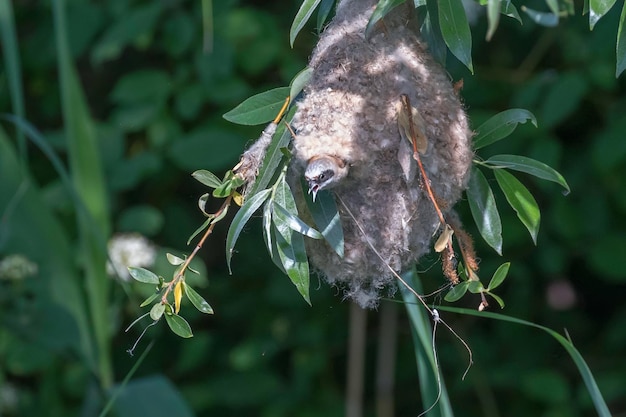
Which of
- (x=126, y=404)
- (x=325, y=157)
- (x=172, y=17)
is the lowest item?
(x=126, y=404)

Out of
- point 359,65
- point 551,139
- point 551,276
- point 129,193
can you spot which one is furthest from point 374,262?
point 129,193

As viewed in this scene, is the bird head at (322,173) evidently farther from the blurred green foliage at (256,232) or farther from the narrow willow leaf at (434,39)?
the blurred green foliage at (256,232)

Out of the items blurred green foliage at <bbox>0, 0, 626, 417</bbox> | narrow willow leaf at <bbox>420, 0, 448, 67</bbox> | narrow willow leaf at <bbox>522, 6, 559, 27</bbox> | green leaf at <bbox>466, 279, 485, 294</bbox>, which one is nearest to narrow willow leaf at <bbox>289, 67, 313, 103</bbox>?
narrow willow leaf at <bbox>420, 0, 448, 67</bbox>

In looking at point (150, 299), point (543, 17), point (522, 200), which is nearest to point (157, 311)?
point (150, 299)

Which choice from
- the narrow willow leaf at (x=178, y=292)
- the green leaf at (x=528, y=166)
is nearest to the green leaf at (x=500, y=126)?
the green leaf at (x=528, y=166)

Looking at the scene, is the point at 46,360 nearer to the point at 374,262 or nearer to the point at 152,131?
the point at 152,131

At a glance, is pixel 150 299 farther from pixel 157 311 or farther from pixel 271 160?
pixel 271 160
